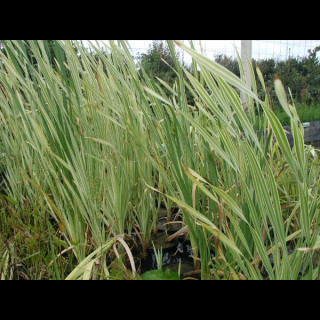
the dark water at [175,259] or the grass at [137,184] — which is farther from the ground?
the grass at [137,184]

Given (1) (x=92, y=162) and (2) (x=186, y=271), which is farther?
(1) (x=92, y=162)

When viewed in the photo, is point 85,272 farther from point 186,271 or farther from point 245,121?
point 245,121

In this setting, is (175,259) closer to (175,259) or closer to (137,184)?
(175,259)

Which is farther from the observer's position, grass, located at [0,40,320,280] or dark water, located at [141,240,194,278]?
dark water, located at [141,240,194,278]

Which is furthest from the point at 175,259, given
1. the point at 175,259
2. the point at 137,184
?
the point at 137,184

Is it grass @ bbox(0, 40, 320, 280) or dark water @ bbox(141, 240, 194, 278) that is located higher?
grass @ bbox(0, 40, 320, 280)

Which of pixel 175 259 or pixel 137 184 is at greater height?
pixel 137 184

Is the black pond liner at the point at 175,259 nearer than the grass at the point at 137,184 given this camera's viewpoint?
No

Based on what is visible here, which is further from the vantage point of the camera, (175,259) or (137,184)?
(137,184)

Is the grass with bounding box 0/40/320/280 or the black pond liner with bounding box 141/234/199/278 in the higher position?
the grass with bounding box 0/40/320/280

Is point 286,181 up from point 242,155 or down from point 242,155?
down
